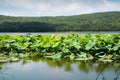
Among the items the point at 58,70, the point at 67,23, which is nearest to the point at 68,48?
the point at 58,70

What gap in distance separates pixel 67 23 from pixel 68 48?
7070 centimetres

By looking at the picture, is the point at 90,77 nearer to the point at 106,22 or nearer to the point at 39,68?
the point at 39,68

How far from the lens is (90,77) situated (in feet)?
15.0

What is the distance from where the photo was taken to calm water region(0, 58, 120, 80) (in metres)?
4.58

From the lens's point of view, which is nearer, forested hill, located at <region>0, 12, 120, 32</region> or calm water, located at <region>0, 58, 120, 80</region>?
calm water, located at <region>0, 58, 120, 80</region>

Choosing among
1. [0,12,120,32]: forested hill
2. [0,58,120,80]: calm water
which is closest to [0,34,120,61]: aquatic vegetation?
[0,58,120,80]: calm water

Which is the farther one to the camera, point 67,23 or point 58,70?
point 67,23

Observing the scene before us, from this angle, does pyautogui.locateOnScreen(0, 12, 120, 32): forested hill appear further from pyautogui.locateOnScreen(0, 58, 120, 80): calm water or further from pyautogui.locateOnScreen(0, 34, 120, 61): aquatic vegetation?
pyautogui.locateOnScreen(0, 58, 120, 80): calm water

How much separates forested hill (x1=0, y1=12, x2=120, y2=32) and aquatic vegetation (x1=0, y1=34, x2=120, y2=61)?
45073 millimetres

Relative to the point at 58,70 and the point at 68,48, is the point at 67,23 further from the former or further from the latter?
the point at 58,70

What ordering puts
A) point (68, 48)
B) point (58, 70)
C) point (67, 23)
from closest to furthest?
point (58, 70)
point (68, 48)
point (67, 23)

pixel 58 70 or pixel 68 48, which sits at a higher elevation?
pixel 68 48

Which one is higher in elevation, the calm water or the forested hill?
the calm water

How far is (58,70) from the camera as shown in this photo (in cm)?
524
